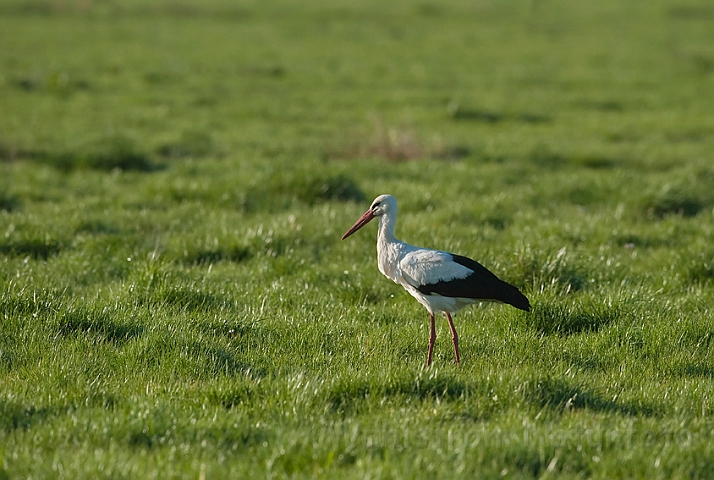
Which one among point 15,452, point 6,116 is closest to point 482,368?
point 15,452

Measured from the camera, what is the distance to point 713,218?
9602 millimetres

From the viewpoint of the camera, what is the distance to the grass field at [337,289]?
4062 mm

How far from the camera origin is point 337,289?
703cm

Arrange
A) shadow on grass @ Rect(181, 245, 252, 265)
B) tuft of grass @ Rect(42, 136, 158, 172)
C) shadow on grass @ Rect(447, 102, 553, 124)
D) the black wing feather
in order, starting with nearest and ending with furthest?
the black wing feather → shadow on grass @ Rect(181, 245, 252, 265) → tuft of grass @ Rect(42, 136, 158, 172) → shadow on grass @ Rect(447, 102, 553, 124)

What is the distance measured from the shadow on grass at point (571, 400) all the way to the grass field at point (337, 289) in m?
0.02

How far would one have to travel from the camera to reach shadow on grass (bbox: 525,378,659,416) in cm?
461

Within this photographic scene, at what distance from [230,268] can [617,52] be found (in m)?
24.8

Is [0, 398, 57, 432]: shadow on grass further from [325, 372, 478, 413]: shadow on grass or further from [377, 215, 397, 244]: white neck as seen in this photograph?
[377, 215, 397, 244]: white neck

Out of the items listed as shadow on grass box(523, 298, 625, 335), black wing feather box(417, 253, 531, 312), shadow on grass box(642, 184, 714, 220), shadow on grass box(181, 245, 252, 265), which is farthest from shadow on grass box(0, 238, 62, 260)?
shadow on grass box(642, 184, 714, 220)

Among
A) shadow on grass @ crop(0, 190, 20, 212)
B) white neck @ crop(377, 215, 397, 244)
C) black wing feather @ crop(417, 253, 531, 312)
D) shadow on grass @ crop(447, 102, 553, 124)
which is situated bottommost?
shadow on grass @ crop(0, 190, 20, 212)

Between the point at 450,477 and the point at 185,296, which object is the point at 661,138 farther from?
the point at 450,477

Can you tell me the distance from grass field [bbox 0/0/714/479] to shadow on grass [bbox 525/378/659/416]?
2cm

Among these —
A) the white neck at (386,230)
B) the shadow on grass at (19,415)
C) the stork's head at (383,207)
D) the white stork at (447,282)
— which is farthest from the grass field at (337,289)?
the stork's head at (383,207)

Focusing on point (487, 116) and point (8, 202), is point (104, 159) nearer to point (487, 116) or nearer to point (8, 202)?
point (8, 202)
